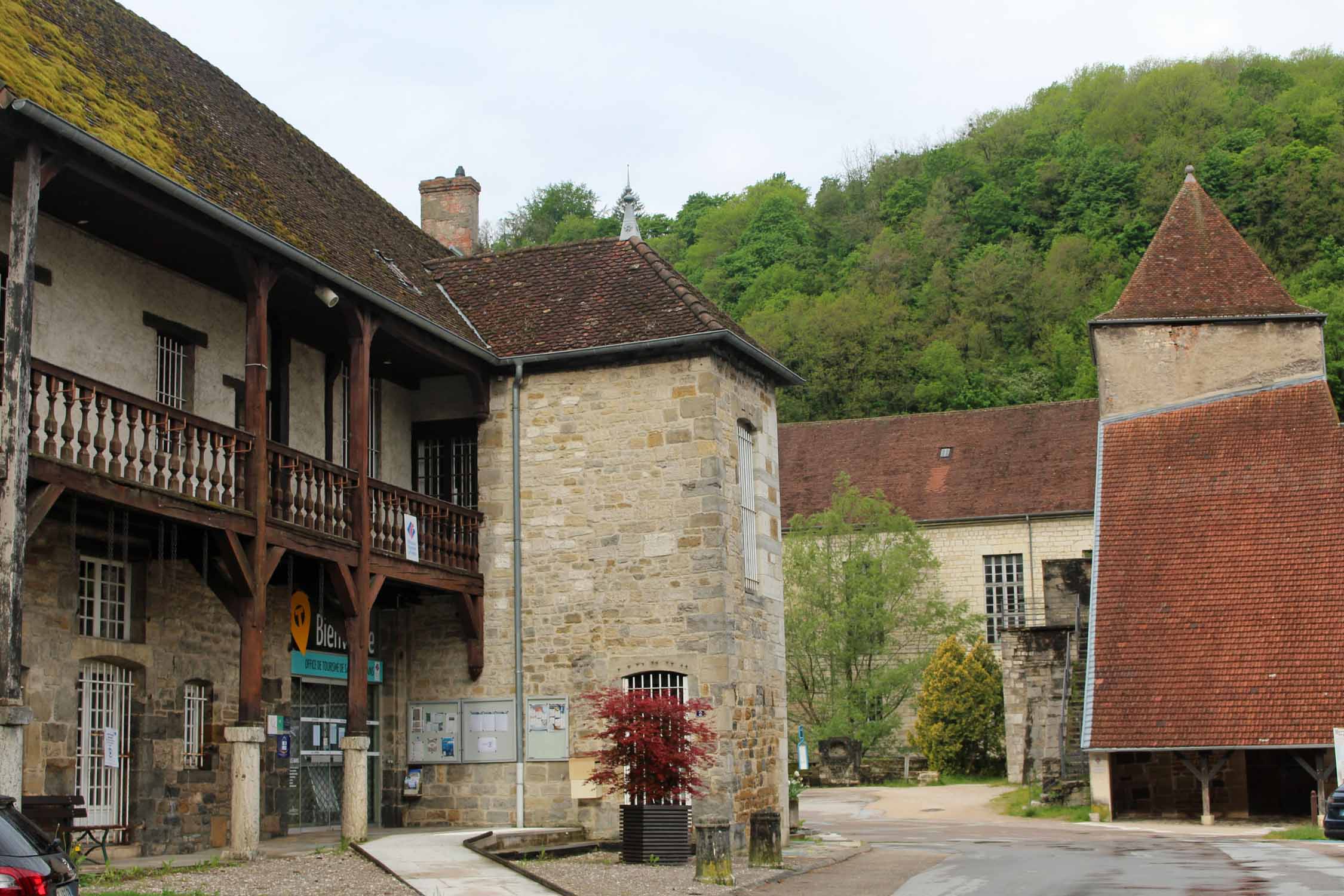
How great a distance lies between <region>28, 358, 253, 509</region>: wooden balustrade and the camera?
11906mm

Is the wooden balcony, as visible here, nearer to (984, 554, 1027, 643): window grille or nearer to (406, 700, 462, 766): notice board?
(406, 700, 462, 766): notice board

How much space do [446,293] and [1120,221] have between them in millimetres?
47954

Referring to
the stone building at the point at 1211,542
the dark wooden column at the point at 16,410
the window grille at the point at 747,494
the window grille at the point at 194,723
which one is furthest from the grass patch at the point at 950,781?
the dark wooden column at the point at 16,410

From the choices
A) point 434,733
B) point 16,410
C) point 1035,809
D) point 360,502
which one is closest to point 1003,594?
point 1035,809

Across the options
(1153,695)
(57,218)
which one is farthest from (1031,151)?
(57,218)

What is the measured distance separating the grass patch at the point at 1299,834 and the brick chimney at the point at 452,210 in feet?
48.8

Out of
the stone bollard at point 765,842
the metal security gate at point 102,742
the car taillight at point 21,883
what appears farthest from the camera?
the stone bollard at point 765,842

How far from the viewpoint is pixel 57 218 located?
14.0m

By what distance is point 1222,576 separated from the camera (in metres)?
24.8

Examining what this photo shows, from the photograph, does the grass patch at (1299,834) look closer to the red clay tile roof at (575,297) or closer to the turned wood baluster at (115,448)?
the red clay tile roof at (575,297)

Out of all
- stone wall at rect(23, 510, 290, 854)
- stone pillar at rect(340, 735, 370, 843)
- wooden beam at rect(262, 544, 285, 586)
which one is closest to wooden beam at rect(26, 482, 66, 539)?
stone wall at rect(23, 510, 290, 854)

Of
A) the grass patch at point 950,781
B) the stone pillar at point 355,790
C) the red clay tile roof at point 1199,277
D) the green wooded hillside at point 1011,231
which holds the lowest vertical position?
the grass patch at point 950,781

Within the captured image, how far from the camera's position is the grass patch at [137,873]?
11398 millimetres

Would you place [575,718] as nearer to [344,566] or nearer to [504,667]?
[504,667]
